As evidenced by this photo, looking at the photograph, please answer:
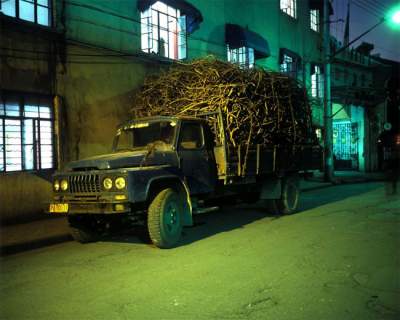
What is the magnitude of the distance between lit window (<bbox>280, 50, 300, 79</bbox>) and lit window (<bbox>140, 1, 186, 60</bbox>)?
8237 millimetres

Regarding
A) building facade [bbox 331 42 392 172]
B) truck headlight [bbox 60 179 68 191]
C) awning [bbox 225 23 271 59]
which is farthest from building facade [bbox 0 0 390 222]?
building facade [bbox 331 42 392 172]

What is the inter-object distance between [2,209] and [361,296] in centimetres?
830

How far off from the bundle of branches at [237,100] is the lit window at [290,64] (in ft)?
37.1

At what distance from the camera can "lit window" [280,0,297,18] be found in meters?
24.2

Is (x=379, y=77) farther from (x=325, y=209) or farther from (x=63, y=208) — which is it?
(x=63, y=208)

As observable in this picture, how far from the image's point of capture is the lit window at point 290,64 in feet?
77.4

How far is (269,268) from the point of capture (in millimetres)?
6312

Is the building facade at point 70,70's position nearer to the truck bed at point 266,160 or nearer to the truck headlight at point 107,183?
the truck bed at point 266,160

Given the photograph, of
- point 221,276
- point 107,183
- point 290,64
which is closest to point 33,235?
point 107,183

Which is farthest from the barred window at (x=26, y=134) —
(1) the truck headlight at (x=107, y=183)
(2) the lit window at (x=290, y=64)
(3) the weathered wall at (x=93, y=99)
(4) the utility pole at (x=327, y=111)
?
(2) the lit window at (x=290, y=64)

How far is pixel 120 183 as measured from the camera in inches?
283

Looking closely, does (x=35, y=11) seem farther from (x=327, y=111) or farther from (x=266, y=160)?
(x=327, y=111)

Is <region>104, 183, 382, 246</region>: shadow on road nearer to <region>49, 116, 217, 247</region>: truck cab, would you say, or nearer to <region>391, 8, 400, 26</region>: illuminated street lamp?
<region>49, 116, 217, 247</region>: truck cab

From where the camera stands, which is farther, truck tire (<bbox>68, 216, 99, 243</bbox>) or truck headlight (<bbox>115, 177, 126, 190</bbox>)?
truck tire (<bbox>68, 216, 99, 243</bbox>)
